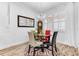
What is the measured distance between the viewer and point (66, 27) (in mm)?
2312

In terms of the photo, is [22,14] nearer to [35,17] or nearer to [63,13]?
[35,17]

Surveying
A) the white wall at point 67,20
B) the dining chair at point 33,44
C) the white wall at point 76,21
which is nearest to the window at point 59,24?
the white wall at point 67,20

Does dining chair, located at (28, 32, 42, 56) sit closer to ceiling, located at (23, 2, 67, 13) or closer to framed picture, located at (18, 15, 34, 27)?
framed picture, located at (18, 15, 34, 27)

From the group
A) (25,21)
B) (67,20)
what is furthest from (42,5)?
(67,20)

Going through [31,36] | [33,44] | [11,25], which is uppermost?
[11,25]

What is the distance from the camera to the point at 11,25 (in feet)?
7.45

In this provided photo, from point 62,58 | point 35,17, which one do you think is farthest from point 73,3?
point 62,58

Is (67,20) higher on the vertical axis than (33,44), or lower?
higher

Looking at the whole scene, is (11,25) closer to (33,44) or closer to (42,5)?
(33,44)

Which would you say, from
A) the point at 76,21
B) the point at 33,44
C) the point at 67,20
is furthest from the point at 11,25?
the point at 76,21

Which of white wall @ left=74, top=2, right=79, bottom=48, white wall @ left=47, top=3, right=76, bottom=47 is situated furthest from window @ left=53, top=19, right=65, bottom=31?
white wall @ left=74, top=2, right=79, bottom=48

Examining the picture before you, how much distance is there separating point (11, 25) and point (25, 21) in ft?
0.99

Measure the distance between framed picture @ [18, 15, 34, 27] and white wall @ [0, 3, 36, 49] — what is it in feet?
0.25

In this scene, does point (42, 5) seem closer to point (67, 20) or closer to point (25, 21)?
point (25, 21)
